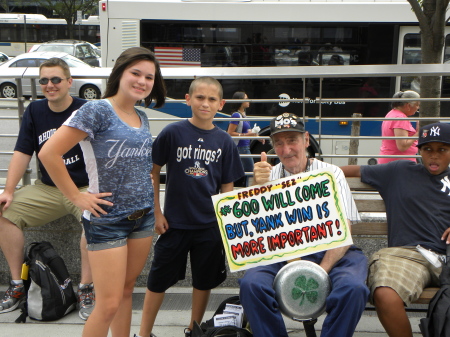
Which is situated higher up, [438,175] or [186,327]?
[438,175]

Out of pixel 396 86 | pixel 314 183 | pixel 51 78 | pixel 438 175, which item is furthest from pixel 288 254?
pixel 396 86

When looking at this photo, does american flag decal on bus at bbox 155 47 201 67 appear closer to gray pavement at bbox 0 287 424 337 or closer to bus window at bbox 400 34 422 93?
bus window at bbox 400 34 422 93

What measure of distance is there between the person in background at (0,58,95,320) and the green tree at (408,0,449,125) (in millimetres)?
3538

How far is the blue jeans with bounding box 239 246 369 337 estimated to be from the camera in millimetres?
3098

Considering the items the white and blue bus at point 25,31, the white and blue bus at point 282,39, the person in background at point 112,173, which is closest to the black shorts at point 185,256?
the person in background at point 112,173

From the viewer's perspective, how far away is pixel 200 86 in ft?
11.9

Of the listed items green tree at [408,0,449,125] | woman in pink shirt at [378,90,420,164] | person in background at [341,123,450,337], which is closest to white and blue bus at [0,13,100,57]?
woman in pink shirt at [378,90,420,164]

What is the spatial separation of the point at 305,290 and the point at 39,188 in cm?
237

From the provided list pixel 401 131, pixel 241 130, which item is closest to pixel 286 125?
pixel 401 131

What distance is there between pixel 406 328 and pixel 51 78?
298 centimetres

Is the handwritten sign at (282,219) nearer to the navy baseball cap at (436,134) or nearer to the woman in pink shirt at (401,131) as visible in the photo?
the navy baseball cap at (436,134)

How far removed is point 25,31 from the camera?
3244cm

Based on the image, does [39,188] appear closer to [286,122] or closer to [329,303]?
[286,122]

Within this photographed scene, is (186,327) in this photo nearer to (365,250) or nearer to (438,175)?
(365,250)
